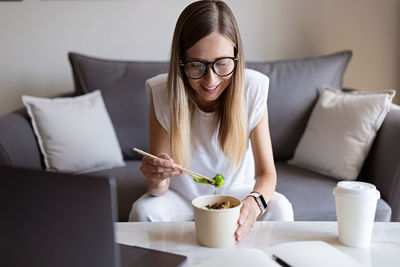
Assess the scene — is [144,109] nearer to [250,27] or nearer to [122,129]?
[122,129]

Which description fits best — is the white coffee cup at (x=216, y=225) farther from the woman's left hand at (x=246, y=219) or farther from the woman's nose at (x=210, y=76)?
the woman's nose at (x=210, y=76)

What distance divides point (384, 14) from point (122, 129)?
1808mm

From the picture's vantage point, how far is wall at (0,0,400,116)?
2.62 m

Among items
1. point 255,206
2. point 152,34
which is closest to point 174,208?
point 255,206

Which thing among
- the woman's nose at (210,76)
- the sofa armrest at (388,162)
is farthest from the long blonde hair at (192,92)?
the sofa armrest at (388,162)

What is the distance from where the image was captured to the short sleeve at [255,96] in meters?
1.53

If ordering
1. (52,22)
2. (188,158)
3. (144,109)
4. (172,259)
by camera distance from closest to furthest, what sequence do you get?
(172,259), (188,158), (144,109), (52,22)

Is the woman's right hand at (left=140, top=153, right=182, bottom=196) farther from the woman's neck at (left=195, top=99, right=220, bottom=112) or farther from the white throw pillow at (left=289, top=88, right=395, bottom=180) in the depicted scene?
the white throw pillow at (left=289, top=88, right=395, bottom=180)

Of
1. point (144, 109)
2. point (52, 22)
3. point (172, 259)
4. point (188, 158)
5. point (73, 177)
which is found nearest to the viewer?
point (73, 177)

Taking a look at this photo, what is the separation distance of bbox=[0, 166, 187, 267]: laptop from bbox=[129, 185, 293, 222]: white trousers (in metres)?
0.72

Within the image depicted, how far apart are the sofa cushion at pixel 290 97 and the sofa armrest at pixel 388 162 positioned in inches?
17.0

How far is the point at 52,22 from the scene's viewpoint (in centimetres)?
262

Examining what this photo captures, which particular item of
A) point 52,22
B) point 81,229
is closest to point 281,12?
point 52,22

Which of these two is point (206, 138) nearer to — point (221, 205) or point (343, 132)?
point (221, 205)
